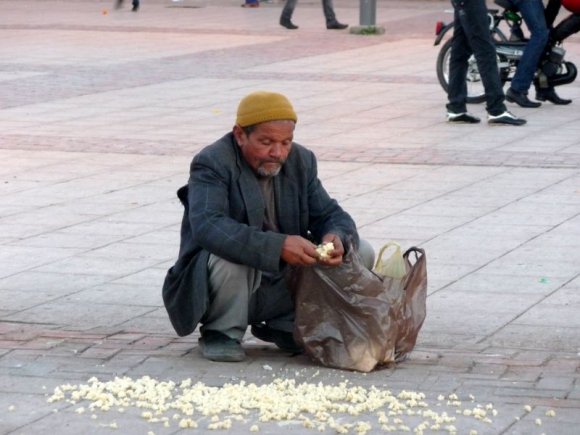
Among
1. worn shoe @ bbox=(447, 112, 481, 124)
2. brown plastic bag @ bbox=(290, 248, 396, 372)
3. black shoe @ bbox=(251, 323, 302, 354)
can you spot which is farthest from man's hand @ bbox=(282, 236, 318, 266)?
worn shoe @ bbox=(447, 112, 481, 124)

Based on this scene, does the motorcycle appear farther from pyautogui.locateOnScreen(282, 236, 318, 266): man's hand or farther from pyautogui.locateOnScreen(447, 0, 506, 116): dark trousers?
pyautogui.locateOnScreen(282, 236, 318, 266): man's hand

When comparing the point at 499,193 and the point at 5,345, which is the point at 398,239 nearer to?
the point at 499,193

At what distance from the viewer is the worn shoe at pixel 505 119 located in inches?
456

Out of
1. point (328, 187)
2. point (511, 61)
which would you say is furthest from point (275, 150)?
point (511, 61)

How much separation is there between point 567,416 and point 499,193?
4.24m

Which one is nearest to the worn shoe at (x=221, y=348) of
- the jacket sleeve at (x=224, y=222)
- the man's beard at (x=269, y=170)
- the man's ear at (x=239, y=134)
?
the jacket sleeve at (x=224, y=222)

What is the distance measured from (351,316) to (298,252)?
330mm

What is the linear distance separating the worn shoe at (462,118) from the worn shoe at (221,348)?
6667mm

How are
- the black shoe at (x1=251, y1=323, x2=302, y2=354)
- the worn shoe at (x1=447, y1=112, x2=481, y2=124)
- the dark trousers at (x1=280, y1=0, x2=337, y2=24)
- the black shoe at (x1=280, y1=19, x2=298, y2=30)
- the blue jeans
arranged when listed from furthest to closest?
the black shoe at (x1=280, y1=19, x2=298, y2=30) < the dark trousers at (x1=280, y1=0, x2=337, y2=24) < the blue jeans < the worn shoe at (x1=447, y1=112, x2=481, y2=124) < the black shoe at (x1=251, y1=323, x2=302, y2=354)

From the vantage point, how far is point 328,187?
29.5 ft

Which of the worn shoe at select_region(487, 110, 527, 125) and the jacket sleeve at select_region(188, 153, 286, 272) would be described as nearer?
the jacket sleeve at select_region(188, 153, 286, 272)

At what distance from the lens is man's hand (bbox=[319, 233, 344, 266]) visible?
5.12 m

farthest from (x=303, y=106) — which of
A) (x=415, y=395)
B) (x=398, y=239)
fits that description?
(x=415, y=395)

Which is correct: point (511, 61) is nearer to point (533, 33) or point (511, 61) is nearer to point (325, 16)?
point (533, 33)
